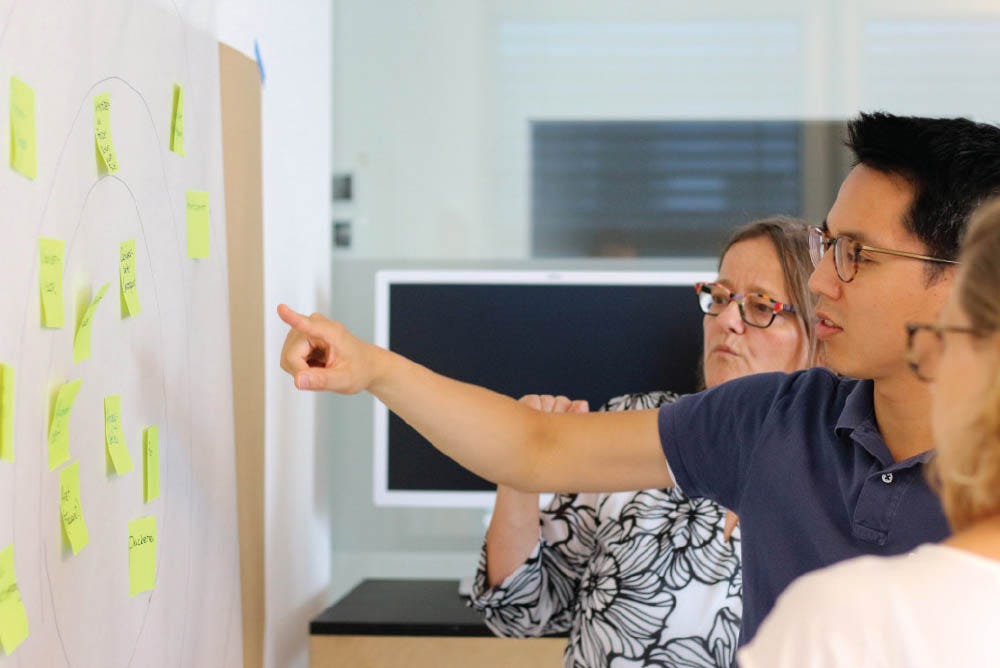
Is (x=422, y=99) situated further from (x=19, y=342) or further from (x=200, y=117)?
(x=19, y=342)

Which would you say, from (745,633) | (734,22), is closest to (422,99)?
(734,22)

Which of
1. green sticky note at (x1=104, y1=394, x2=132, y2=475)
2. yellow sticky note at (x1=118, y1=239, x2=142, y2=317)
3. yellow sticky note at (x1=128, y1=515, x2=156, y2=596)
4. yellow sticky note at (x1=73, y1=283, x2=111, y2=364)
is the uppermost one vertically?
yellow sticky note at (x1=118, y1=239, x2=142, y2=317)

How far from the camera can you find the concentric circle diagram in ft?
3.72

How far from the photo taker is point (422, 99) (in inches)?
116

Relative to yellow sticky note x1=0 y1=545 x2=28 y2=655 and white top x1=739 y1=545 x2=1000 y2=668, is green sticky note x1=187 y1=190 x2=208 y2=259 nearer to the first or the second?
yellow sticky note x1=0 y1=545 x2=28 y2=655

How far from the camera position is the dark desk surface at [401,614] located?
236 centimetres

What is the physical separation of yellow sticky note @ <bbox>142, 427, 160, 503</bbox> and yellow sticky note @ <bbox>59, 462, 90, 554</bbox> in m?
0.17

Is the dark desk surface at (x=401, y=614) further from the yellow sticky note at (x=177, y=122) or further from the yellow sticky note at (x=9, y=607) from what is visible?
the yellow sticky note at (x=9, y=607)

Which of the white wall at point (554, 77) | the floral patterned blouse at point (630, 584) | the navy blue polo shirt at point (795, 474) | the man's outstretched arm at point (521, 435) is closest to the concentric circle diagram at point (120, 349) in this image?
the man's outstretched arm at point (521, 435)

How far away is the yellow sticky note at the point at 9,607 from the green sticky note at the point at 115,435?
9.5 inches

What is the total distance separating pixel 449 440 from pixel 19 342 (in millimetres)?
554

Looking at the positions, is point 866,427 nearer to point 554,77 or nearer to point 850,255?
point 850,255

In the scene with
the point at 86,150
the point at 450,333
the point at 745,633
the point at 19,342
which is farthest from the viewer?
the point at 450,333

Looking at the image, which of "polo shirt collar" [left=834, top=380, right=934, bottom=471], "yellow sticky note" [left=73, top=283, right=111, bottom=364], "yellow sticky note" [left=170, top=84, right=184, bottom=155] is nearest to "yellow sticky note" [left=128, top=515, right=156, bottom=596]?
"yellow sticky note" [left=73, top=283, right=111, bottom=364]
